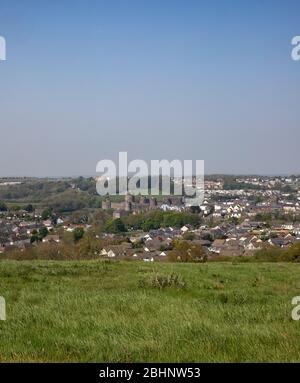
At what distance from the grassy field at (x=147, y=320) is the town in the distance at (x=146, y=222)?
14.0 metres

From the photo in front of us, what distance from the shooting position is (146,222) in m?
51.1

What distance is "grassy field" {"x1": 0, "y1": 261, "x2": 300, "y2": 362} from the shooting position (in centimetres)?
538

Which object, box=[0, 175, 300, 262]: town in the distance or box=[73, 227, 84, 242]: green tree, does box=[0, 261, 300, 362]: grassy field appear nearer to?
box=[0, 175, 300, 262]: town in the distance

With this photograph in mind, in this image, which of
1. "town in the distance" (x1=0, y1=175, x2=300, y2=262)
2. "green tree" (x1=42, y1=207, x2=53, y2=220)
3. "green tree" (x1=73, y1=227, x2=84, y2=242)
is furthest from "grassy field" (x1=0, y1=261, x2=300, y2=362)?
"green tree" (x1=42, y1=207, x2=53, y2=220)

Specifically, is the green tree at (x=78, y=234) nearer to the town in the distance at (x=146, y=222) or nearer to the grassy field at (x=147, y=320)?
the town in the distance at (x=146, y=222)

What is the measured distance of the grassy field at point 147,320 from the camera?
5.38 m

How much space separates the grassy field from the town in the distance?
14.0 m

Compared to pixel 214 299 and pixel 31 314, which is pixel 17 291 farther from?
pixel 214 299

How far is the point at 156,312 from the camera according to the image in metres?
7.36

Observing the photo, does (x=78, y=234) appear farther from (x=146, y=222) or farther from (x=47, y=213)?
(x=146, y=222)

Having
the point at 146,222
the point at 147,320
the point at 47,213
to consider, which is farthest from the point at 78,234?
the point at 147,320

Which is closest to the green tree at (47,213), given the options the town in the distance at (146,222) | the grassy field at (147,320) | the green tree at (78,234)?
the town in the distance at (146,222)

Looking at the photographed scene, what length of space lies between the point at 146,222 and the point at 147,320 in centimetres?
4427
